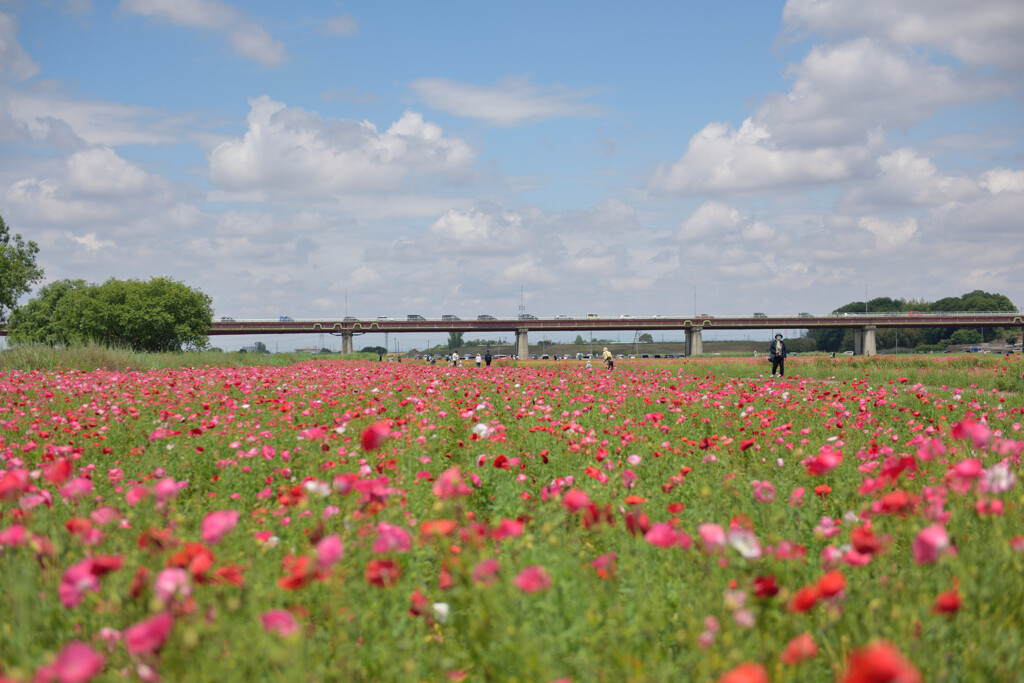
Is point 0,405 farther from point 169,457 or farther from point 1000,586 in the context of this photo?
point 1000,586

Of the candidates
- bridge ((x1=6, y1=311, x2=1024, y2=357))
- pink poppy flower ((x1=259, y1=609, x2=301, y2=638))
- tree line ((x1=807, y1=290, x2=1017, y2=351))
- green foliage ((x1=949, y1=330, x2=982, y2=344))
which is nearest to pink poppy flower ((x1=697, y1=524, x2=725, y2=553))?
pink poppy flower ((x1=259, y1=609, x2=301, y2=638))

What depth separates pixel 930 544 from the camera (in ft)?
6.86

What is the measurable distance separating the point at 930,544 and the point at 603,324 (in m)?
91.5

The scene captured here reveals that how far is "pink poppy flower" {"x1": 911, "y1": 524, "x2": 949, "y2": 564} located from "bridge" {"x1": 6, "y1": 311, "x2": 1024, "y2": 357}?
286ft

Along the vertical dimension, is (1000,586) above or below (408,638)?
above

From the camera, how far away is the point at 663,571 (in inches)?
131

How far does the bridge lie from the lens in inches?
3440

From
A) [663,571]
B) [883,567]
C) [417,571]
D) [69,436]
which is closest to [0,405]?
[69,436]

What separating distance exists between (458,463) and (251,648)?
442 cm

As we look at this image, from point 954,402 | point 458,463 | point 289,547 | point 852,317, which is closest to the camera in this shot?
point 289,547

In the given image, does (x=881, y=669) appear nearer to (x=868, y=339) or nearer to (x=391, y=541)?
(x=391, y=541)

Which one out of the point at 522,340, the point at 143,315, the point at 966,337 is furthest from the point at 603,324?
the point at 966,337

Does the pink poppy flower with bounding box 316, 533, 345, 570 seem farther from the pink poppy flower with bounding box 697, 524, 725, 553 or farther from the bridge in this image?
the bridge

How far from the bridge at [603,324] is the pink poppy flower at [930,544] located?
3434 inches
